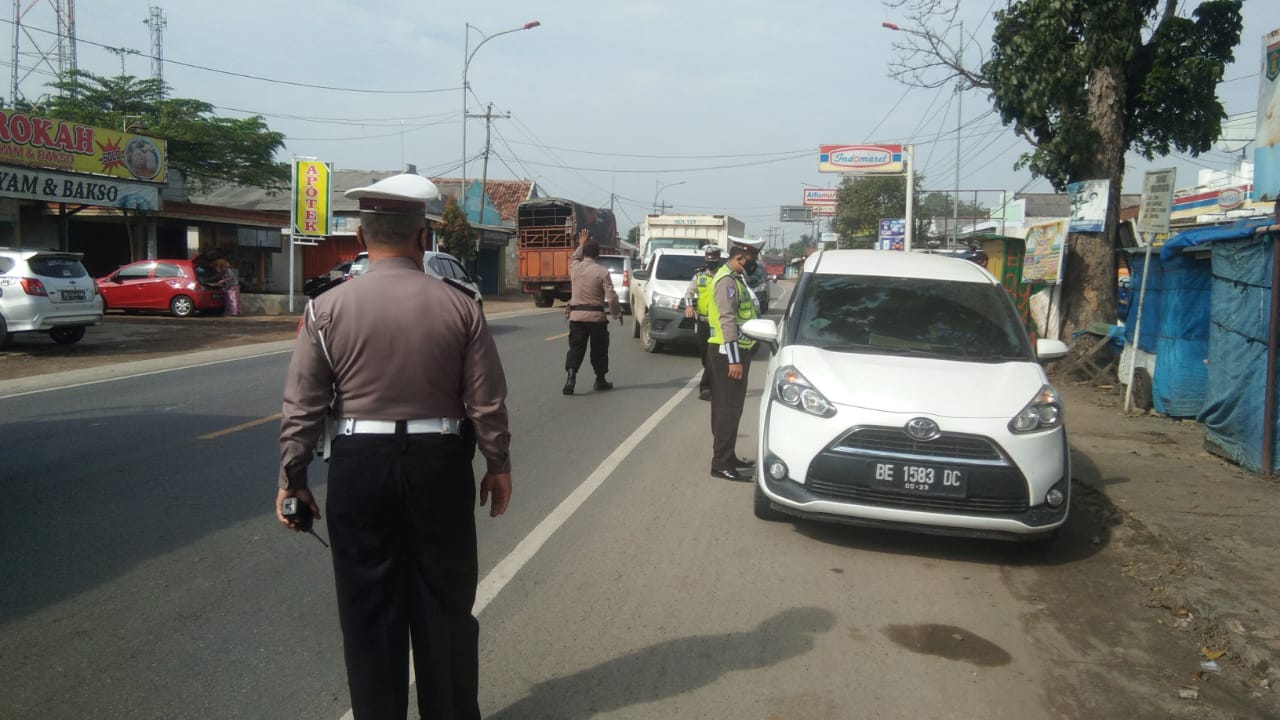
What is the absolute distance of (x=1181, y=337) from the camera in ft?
34.4

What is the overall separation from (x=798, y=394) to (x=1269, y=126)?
5102mm

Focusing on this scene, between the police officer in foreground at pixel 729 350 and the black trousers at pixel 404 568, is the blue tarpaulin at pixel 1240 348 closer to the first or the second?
the police officer in foreground at pixel 729 350

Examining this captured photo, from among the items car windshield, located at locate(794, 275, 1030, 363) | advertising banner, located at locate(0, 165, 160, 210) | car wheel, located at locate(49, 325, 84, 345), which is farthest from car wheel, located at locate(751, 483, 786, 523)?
advertising banner, located at locate(0, 165, 160, 210)

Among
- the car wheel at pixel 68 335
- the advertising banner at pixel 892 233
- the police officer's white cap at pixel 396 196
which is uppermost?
the advertising banner at pixel 892 233

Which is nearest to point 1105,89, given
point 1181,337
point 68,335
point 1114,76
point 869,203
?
point 1114,76

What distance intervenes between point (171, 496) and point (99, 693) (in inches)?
124

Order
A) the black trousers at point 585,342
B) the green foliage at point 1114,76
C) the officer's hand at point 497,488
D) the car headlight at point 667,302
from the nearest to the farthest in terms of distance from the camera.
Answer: the officer's hand at point 497,488, the black trousers at point 585,342, the green foliage at point 1114,76, the car headlight at point 667,302

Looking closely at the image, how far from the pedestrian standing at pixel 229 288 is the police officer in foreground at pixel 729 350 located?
21.7m

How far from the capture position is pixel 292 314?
27.8 metres

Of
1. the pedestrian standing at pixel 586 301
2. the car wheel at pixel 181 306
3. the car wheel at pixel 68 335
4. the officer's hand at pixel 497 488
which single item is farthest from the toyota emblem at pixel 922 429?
the car wheel at pixel 181 306

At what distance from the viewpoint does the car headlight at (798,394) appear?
5617mm

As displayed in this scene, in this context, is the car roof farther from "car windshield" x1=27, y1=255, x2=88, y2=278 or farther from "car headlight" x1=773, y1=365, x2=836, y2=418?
"car windshield" x1=27, y1=255, x2=88, y2=278

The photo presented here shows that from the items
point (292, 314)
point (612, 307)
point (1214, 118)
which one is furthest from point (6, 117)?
point (1214, 118)

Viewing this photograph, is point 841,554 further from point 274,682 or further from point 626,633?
point 274,682
